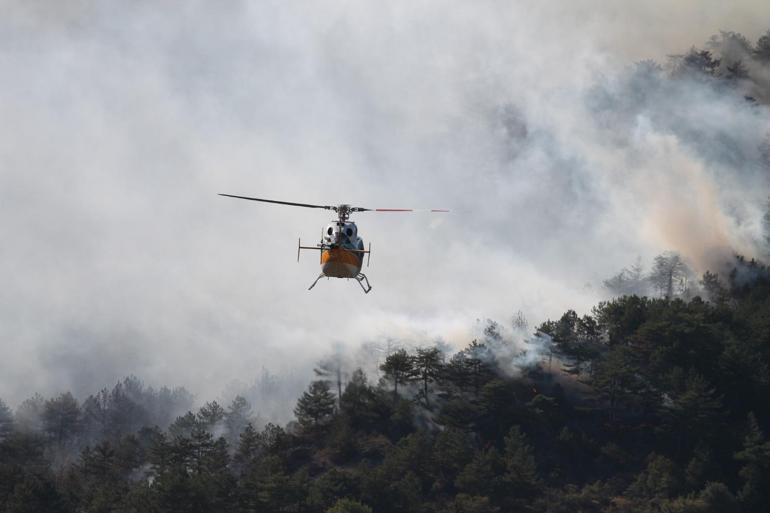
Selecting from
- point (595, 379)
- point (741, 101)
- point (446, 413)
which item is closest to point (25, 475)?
point (446, 413)

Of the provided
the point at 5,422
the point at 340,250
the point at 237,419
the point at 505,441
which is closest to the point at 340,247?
the point at 340,250

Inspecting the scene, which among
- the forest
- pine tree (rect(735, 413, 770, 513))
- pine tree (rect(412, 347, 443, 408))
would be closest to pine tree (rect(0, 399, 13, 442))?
the forest

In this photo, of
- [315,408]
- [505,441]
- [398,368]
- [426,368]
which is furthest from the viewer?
[315,408]

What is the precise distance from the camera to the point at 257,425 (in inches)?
6467

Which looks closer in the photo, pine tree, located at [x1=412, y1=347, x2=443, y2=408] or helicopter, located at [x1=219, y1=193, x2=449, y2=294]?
helicopter, located at [x1=219, y1=193, x2=449, y2=294]

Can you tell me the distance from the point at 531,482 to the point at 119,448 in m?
48.6

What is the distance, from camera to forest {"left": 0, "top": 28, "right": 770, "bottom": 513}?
365 feet

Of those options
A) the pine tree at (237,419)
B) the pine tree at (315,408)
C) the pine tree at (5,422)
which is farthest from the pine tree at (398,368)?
the pine tree at (5,422)

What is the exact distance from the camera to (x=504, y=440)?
125 meters

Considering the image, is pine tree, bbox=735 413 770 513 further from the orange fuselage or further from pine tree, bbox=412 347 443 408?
the orange fuselage

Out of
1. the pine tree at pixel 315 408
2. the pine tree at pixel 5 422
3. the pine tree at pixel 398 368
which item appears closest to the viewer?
the pine tree at pixel 398 368

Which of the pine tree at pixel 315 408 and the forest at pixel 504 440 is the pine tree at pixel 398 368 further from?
the pine tree at pixel 315 408

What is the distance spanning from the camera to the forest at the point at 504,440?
111 m

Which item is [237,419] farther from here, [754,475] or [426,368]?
[754,475]
